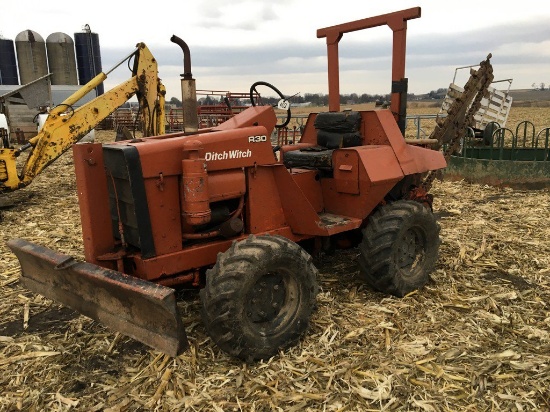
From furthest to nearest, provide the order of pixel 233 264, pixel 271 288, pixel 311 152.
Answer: pixel 311 152
pixel 271 288
pixel 233 264

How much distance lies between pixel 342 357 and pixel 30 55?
116 feet

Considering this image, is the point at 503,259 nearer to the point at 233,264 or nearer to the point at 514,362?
the point at 514,362

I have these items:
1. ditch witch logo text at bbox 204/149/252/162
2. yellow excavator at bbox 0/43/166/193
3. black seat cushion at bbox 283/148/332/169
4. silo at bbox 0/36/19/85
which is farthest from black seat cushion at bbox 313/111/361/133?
silo at bbox 0/36/19/85

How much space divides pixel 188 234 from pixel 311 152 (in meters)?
1.82

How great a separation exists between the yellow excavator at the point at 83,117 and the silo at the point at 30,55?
27188mm

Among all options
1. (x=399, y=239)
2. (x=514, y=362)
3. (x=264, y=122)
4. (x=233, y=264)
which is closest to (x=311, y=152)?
(x=264, y=122)

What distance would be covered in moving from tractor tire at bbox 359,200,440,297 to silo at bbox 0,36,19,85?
35.4 metres

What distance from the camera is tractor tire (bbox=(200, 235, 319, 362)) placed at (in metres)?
3.28

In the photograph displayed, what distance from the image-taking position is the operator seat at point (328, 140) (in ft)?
15.7

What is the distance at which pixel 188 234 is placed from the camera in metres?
3.80

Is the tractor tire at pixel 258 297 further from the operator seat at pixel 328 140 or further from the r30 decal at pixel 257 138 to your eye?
the operator seat at pixel 328 140

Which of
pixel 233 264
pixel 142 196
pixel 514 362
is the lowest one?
pixel 514 362

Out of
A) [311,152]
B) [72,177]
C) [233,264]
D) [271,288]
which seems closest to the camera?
[233,264]

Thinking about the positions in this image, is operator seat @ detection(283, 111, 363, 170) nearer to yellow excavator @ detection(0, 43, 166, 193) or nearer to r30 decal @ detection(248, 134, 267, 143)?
r30 decal @ detection(248, 134, 267, 143)
